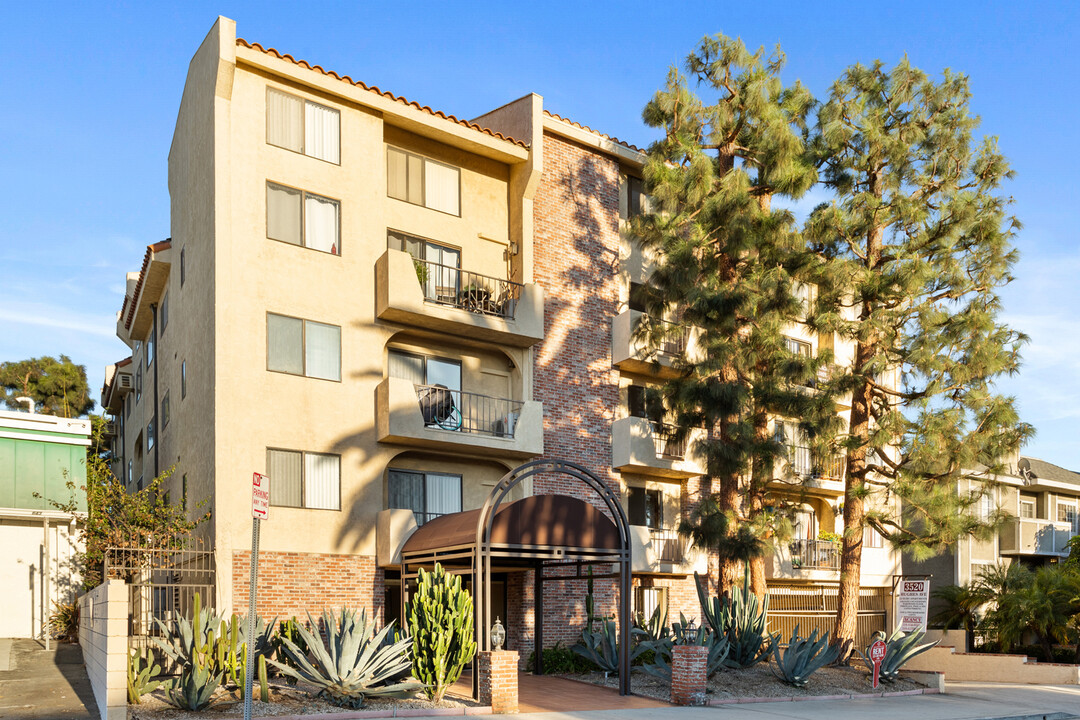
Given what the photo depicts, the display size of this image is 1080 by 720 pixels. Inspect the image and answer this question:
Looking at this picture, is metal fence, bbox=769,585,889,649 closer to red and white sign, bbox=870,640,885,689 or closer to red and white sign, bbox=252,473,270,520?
red and white sign, bbox=870,640,885,689

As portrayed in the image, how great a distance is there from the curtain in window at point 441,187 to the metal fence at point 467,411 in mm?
4740

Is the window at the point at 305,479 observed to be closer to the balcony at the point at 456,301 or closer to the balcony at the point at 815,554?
the balcony at the point at 456,301

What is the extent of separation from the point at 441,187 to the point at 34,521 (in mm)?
13791

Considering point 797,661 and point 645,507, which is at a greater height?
point 645,507

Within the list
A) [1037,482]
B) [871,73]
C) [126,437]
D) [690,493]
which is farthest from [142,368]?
[1037,482]

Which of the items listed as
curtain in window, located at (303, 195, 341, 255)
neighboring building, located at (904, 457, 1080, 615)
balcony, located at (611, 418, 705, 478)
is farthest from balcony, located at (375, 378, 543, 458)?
neighboring building, located at (904, 457, 1080, 615)

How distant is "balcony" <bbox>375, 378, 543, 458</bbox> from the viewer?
2253cm

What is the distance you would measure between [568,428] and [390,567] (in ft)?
20.8

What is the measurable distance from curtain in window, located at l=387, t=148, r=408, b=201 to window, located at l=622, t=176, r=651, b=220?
6.99 meters

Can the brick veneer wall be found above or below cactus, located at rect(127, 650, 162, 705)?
above

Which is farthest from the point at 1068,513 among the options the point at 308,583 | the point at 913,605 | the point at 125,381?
the point at 125,381

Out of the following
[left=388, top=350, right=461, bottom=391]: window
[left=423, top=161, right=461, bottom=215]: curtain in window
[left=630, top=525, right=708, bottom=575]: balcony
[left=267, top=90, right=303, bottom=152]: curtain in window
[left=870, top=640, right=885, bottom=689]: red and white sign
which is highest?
[left=267, top=90, right=303, bottom=152]: curtain in window

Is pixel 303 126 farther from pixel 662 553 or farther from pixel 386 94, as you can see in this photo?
pixel 662 553

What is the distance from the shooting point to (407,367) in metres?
24.5
